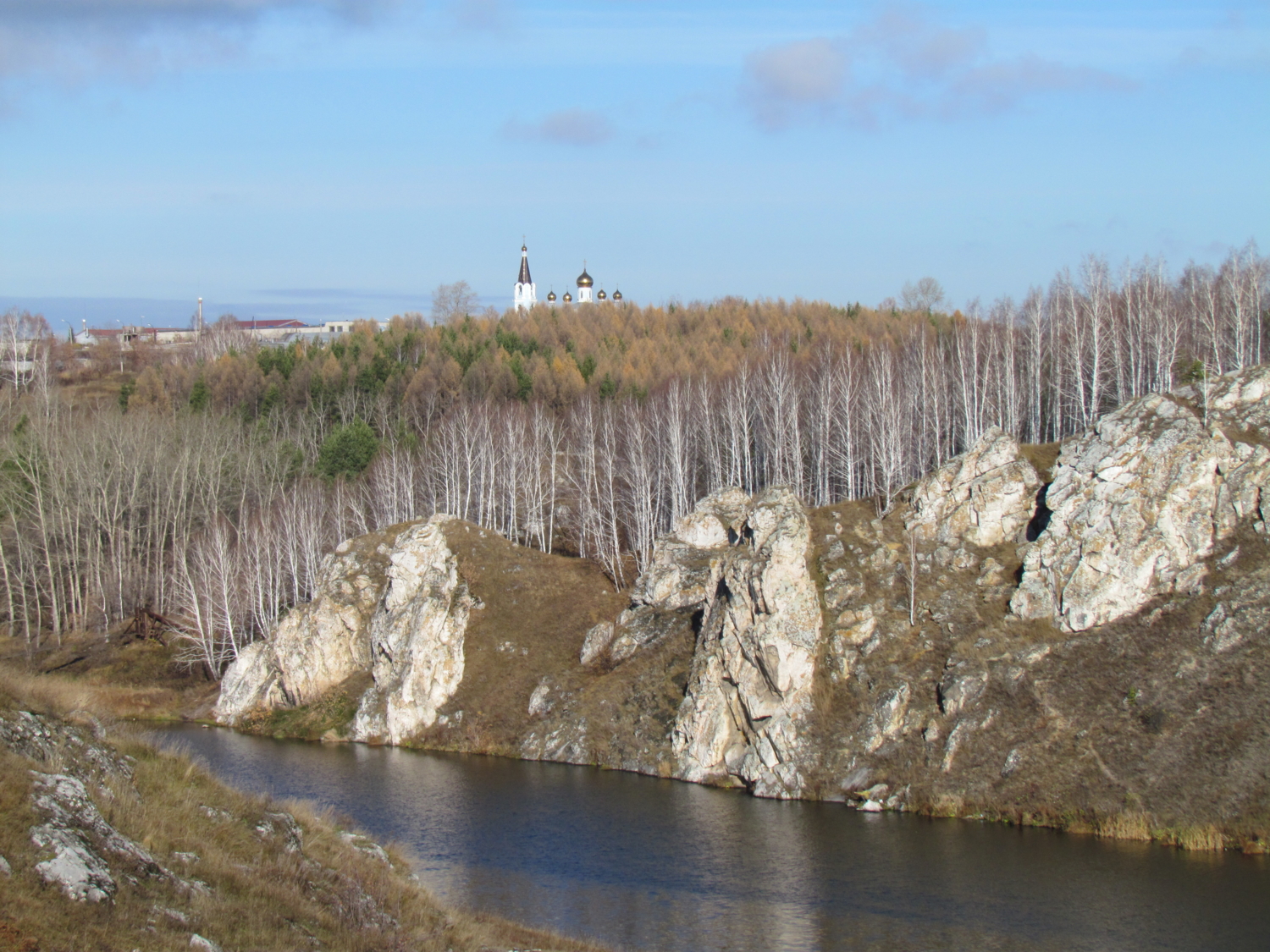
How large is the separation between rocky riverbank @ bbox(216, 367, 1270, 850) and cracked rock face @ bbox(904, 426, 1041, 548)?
11 centimetres

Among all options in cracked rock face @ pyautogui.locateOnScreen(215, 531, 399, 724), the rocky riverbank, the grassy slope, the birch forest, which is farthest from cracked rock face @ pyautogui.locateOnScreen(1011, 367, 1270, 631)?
cracked rock face @ pyautogui.locateOnScreen(215, 531, 399, 724)

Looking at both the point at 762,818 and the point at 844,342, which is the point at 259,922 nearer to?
the point at 762,818

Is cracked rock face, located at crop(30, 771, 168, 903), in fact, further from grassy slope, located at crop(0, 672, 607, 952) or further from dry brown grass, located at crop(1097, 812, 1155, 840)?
dry brown grass, located at crop(1097, 812, 1155, 840)

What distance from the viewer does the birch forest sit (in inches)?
2800

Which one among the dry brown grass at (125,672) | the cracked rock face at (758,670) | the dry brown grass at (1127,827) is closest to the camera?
the dry brown grass at (1127,827)

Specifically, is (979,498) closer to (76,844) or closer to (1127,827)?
(1127,827)

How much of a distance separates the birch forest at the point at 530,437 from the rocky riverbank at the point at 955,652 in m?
7.33

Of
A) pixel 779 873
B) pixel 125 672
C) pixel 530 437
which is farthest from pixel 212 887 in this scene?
pixel 530 437

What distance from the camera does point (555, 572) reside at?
66.2 m

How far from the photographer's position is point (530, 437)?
88.6 m

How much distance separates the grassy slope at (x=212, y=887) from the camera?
1777 centimetres

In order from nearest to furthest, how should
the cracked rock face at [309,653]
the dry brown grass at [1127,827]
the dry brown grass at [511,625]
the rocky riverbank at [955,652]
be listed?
the dry brown grass at [1127,827], the rocky riverbank at [955,652], the dry brown grass at [511,625], the cracked rock face at [309,653]

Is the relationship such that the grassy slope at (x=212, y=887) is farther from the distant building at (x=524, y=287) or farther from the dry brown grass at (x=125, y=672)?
the distant building at (x=524, y=287)

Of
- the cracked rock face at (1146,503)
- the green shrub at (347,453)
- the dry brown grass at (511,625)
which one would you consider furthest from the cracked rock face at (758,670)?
the green shrub at (347,453)
